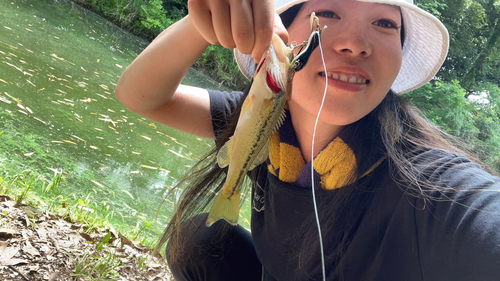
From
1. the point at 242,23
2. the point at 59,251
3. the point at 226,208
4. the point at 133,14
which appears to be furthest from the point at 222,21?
the point at 133,14

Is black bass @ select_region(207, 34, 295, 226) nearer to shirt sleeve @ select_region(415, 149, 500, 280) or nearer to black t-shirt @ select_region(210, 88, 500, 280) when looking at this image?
black t-shirt @ select_region(210, 88, 500, 280)

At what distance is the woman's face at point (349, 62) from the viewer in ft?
4.28

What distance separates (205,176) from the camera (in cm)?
178

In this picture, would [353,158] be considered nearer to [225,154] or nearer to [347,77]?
[347,77]

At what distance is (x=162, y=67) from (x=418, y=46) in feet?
4.54

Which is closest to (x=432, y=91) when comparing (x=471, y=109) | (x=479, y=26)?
(x=471, y=109)

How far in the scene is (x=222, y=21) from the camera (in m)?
1.05

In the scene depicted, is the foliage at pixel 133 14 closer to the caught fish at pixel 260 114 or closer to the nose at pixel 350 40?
the nose at pixel 350 40

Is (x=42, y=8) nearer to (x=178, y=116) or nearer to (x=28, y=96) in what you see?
(x=28, y=96)

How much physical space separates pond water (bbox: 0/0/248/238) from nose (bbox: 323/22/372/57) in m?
2.26

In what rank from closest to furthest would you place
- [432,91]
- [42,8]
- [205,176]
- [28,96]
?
1. [205,176]
2. [28,96]
3. [42,8]
4. [432,91]

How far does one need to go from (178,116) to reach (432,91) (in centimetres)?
1268

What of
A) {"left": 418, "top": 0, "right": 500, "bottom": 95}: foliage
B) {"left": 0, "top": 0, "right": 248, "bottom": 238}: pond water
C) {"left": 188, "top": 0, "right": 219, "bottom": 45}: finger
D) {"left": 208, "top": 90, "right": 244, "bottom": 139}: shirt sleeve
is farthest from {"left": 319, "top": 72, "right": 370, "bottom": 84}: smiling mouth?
{"left": 418, "top": 0, "right": 500, "bottom": 95}: foliage

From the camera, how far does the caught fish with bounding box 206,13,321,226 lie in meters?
0.96
